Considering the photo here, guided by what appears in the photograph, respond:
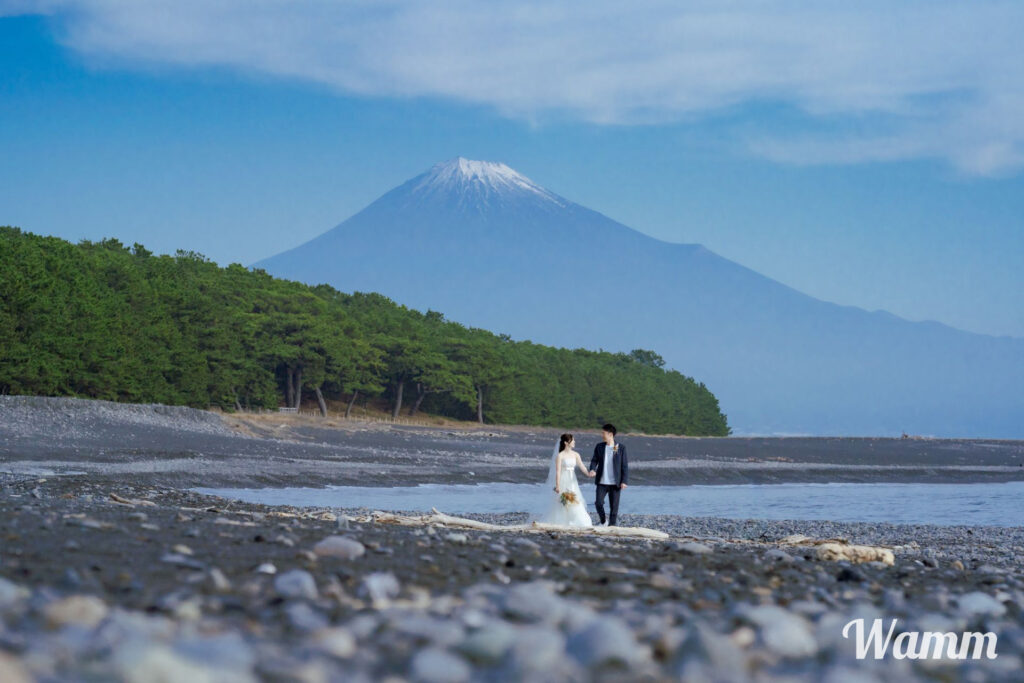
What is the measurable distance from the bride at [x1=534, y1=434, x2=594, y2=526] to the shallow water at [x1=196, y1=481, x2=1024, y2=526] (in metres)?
8.19

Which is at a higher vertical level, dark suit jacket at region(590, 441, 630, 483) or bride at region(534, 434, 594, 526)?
dark suit jacket at region(590, 441, 630, 483)

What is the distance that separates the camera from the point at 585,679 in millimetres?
4398

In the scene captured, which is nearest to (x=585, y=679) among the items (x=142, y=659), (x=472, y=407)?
(x=142, y=659)

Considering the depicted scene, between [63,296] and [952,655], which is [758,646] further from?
[63,296]

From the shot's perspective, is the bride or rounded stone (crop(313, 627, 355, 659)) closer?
rounded stone (crop(313, 627, 355, 659))

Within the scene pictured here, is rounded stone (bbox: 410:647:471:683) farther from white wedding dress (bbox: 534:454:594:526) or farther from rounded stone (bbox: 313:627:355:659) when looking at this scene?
white wedding dress (bbox: 534:454:594:526)

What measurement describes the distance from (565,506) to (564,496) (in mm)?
170

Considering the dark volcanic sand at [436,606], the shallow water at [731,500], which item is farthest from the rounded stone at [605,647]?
the shallow water at [731,500]

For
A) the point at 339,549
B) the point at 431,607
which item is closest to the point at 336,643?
the point at 431,607

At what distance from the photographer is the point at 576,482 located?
17422 mm

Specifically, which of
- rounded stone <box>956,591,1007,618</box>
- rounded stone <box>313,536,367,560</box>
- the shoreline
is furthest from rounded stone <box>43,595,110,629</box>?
rounded stone <box>956,591,1007,618</box>

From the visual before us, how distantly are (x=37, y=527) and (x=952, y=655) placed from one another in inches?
289

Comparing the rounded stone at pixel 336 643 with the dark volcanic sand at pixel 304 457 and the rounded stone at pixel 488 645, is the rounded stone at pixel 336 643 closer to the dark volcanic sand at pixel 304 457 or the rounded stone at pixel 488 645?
the rounded stone at pixel 488 645

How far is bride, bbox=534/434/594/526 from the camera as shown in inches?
676
